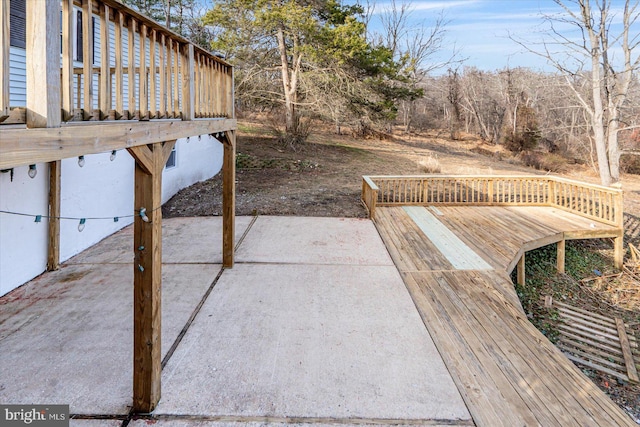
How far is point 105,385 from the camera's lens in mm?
2797

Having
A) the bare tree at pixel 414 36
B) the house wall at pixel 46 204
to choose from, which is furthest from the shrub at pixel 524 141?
the house wall at pixel 46 204

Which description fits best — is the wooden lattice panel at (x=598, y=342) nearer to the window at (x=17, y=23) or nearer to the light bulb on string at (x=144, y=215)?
the light bulb on string at (x=144, y=215)

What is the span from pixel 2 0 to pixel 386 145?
64.3 feet

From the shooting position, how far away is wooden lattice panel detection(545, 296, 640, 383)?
430 centimetres

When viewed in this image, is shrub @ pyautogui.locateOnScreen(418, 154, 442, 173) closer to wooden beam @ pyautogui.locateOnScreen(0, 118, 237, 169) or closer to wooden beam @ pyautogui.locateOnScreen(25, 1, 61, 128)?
wooden beam @ pyautogui.locateOnScreen(0, 118, 237, 169)

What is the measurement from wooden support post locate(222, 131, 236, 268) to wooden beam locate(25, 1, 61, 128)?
11.3 feet

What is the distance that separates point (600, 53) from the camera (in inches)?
414

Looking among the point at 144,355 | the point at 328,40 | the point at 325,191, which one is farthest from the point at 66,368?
the point at 328,40

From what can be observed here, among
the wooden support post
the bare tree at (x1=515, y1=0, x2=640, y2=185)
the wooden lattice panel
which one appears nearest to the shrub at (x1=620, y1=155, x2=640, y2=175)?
the bare tree at (x1=515, y1=0, x2=640, y2=185)

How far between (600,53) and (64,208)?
13225 millimetres

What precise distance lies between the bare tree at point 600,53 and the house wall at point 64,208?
11822 mm

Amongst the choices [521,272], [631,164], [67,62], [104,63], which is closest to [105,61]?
[104,63]

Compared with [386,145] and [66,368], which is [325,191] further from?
[386,145]

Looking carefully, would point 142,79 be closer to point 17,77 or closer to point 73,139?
point 73,139
